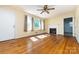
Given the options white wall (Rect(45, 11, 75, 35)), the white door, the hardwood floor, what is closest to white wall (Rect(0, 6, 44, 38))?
the white door

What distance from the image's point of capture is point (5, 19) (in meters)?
5.14

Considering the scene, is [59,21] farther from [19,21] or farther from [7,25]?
[7,25]

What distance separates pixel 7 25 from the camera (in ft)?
17.4

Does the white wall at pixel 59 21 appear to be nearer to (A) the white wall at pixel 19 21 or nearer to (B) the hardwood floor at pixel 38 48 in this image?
(A) the white wall at pixel 19 21

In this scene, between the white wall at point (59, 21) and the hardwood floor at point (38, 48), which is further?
the white wall at point (59, 21)

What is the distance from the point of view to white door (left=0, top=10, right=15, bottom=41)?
16.1 feet

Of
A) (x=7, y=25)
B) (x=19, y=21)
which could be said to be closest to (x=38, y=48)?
(x=7, y=25)

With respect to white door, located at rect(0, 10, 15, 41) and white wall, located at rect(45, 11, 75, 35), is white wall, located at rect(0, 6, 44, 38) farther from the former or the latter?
white wall, located at rect(45, 11, 75, 35)

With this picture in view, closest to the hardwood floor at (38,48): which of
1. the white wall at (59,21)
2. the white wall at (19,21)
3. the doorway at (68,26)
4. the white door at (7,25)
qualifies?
the white door at (7,25)

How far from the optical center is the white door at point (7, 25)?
489 cm
